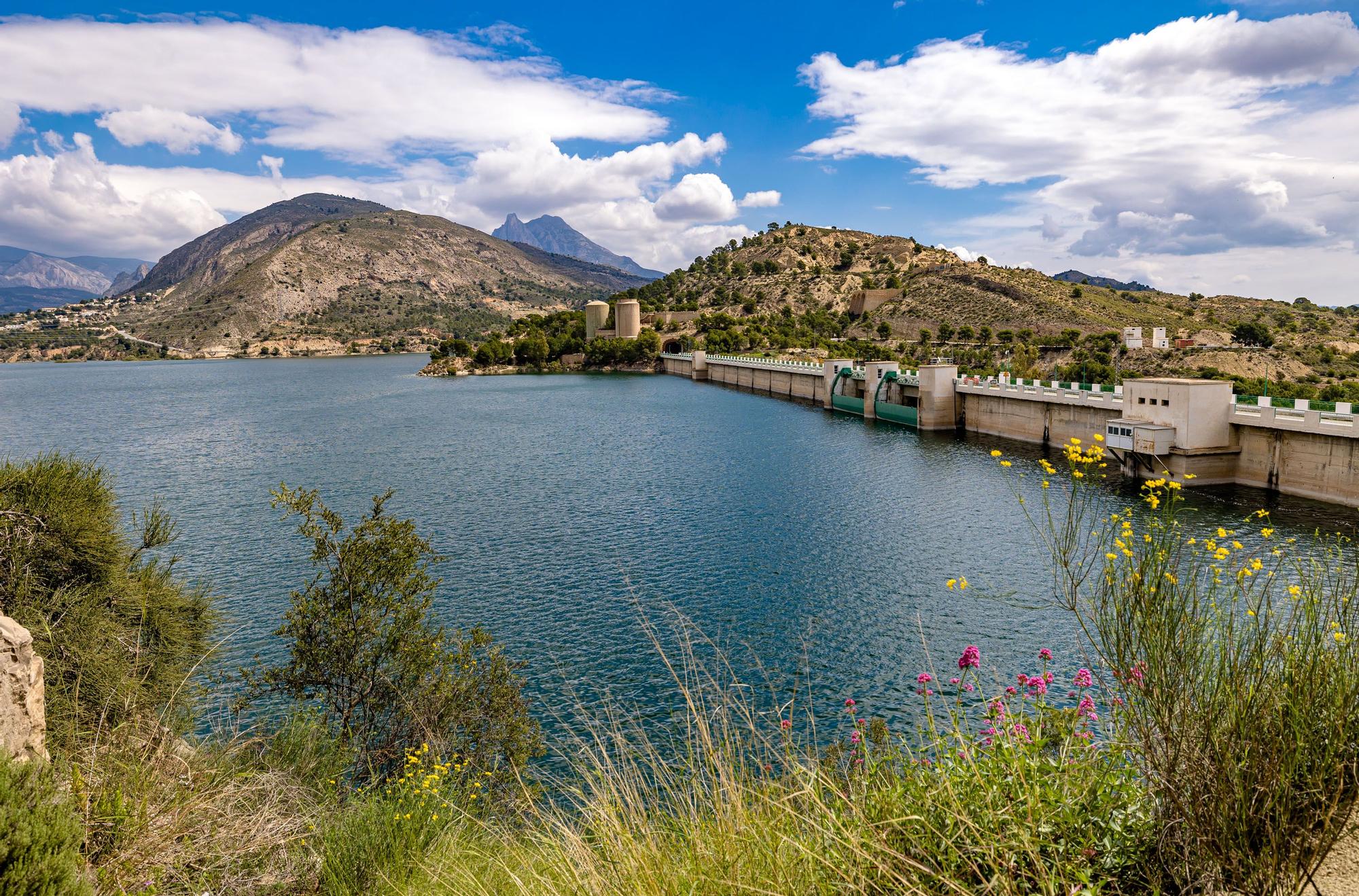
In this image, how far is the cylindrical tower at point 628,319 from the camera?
121 meters

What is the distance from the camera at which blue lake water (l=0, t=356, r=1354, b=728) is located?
53.9 ft

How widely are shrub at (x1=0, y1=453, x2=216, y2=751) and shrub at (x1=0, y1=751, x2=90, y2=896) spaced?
12.2 ft

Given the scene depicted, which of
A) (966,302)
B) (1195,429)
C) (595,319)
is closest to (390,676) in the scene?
(1195,429)

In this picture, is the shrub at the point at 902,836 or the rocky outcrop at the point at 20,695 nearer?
the shrub at the point at 902,836

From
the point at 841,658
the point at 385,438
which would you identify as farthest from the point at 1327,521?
the point at 385,438

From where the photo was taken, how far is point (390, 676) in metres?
11.7

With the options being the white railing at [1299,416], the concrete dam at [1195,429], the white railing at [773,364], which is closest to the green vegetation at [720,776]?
the concrete dam at [1195,429]

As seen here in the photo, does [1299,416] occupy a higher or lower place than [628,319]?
lower

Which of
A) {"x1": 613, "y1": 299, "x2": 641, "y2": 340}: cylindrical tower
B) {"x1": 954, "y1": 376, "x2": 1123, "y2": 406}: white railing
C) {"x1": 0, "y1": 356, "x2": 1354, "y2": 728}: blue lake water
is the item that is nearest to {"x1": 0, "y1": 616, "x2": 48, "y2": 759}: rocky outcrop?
{"x1": 0, "y1": 356, "x2": 1354, "y2": 728}: blue lake water

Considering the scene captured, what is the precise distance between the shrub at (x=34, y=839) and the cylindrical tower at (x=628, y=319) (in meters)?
117

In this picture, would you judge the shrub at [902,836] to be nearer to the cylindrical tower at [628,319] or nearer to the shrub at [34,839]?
the shrub at [34,839]

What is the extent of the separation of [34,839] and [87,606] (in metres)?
7.67

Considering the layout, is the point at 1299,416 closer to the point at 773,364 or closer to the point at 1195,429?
the point at 1195,429

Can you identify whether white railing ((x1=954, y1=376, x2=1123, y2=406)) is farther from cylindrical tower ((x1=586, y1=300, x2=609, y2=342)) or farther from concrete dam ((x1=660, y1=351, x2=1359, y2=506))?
cylindrical tower ((x1=586, y1=300, x2=609, y2=342))
